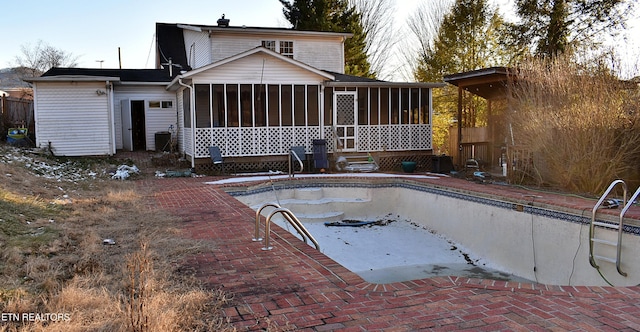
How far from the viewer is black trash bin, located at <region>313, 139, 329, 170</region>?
15.4 meters

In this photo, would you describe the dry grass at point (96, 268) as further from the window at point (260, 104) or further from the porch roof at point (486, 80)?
the porch roof at point (486, 80)

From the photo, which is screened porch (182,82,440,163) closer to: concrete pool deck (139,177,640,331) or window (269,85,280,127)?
window (269,85,280,127)

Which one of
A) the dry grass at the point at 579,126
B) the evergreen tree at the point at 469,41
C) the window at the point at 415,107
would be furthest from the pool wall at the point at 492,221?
the evergreen tree at the point at 469,41

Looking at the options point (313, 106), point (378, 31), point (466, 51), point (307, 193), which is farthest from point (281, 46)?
point (378, 31)

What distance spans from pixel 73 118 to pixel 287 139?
7530 mm

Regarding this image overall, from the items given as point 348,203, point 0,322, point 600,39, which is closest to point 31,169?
point 348,203

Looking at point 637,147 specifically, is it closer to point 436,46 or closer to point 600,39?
point 600,39

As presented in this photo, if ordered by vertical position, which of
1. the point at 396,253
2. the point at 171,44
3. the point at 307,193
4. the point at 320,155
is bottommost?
the point at 396,253

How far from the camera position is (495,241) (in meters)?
9.44

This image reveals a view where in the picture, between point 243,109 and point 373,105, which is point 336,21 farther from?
point 243,109

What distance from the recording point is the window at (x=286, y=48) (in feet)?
64.9

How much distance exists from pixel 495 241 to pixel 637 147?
131 inches

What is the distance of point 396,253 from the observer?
32.3ft

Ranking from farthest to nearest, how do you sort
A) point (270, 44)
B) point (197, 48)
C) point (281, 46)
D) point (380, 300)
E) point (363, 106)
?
point (197, 48) < point (281, 46) < point (270, 44) < point (363, 106) < point (380, 300)
